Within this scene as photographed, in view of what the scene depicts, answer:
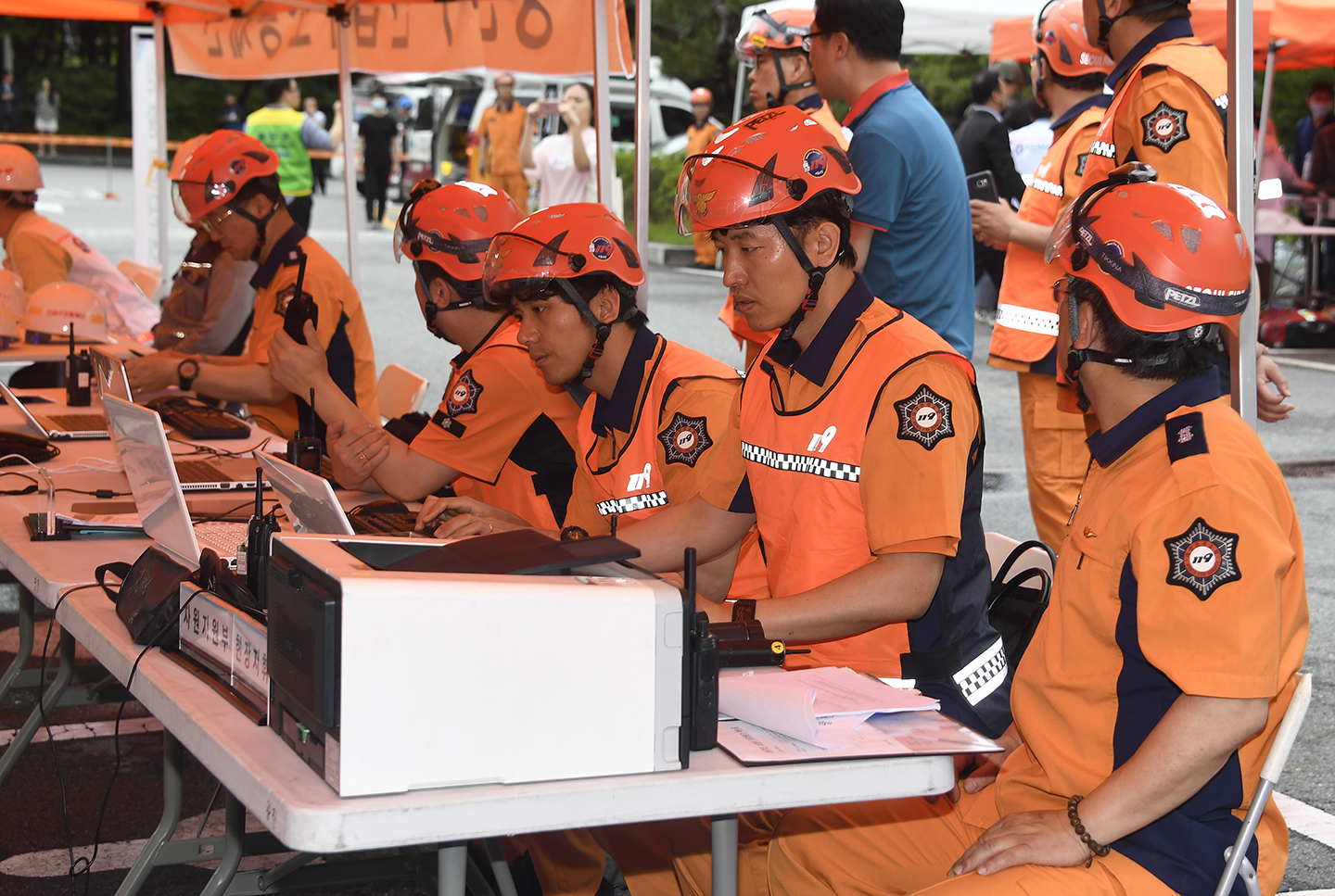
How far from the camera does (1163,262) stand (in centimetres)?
201

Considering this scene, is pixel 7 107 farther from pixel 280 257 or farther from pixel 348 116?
pixel 280 257

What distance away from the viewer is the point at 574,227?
10.3 ft

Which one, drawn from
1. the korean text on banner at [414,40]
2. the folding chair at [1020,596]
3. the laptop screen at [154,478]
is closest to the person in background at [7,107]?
the korean text on banner at [414,40]

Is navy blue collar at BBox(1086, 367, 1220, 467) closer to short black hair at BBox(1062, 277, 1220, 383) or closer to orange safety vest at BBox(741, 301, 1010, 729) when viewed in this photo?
short black hair at BBox(1062, 277, 1220, 383)

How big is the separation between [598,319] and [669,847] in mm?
1166

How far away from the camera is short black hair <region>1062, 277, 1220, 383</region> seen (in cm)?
206

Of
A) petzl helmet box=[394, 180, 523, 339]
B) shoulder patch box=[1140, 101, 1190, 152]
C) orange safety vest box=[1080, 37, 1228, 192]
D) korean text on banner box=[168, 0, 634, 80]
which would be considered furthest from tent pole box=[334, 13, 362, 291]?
shoulder patch box=[1140, 101, 1190, 152]

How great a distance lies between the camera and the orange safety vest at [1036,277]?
439cm

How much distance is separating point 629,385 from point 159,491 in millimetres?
1024

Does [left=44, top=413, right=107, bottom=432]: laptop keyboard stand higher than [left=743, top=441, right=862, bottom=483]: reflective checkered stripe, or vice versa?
[left=743, top=441, right=862, bottom=483]: reflective checkered stripe

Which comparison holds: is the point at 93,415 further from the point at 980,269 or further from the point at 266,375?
the point at 980,269

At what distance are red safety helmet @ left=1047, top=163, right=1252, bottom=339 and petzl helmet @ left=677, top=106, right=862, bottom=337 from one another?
679 mm

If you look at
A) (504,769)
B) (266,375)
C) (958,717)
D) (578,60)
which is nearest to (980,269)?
(578,60)

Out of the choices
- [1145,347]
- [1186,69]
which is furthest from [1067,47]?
[1145,347]
